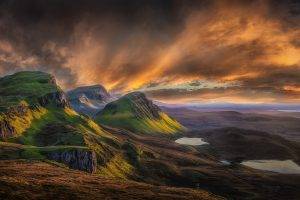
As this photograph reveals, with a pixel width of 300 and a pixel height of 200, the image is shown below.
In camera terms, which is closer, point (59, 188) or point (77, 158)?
point (59, 188)

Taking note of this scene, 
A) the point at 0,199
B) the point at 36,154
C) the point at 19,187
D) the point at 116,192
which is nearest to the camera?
the point at 0,199

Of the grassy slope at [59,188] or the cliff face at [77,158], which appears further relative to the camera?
the cliff face at [77,158]

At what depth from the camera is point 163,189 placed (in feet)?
397

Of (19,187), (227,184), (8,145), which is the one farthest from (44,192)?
(227,184)

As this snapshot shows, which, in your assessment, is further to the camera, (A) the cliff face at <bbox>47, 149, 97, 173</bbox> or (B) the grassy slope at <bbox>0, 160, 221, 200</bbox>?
(A) the cliff face at <bbox>47, 149, 97, 173</bbox>

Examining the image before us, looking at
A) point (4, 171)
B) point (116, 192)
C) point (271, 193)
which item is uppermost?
point (4, 171)

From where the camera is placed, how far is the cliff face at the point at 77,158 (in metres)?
161

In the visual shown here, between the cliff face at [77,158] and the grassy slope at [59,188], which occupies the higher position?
the cliff face at [77,158]

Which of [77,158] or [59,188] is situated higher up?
[77,158]

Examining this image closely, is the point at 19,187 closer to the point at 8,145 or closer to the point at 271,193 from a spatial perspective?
the point at 8,145

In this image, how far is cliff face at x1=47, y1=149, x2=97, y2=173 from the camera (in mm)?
161125

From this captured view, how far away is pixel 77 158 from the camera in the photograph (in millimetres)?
164500

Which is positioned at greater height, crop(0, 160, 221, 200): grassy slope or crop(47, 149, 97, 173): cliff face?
crop(47, 149, 97, 173): cliff face

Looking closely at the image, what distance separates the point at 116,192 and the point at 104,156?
96.7 m
